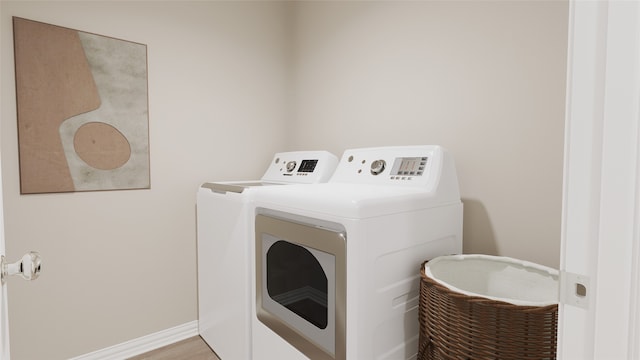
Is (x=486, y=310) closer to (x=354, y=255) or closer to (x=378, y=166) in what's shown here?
(x=354, y=255)

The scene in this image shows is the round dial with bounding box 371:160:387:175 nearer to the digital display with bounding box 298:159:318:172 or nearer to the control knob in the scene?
the digital display with bounding box 298:159:318:172

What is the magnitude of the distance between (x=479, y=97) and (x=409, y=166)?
0.44 metres

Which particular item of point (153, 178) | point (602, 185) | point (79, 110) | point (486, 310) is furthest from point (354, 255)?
point (79, 110)

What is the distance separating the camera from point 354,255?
3.55 feet

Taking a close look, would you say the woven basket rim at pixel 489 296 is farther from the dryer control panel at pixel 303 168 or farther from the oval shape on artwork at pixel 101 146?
the oval shape on artwork at pixel 101 146

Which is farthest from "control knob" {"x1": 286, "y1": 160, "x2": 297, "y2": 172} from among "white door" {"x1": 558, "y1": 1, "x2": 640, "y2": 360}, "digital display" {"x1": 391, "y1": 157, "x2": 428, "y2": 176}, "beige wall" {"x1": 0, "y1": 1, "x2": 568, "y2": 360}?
"white door" {"x1": 558, "y1": 1, "x2": 640, "y2": 360}

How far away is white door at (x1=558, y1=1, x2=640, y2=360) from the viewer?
0.44 meters

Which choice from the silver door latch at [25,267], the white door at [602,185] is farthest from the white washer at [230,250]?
the white door at [602,185]

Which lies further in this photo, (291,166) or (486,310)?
(291,166)

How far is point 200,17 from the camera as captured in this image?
214 centimetres

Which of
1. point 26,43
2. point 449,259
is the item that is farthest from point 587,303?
point 26,43

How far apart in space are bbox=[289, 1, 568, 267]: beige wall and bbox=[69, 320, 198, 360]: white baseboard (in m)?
1.58

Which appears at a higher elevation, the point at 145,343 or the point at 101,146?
the point at 101,146

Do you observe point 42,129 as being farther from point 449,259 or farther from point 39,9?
point 449,259
